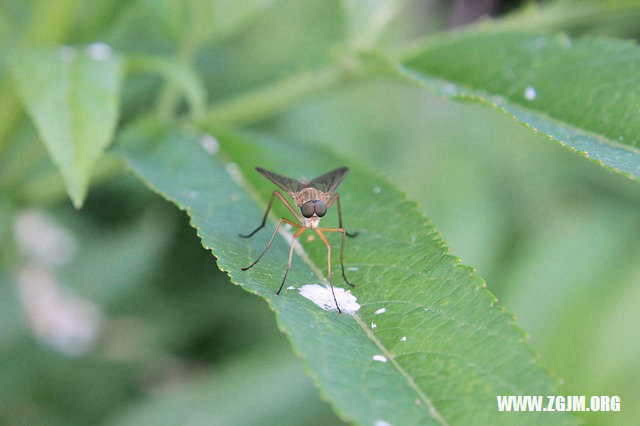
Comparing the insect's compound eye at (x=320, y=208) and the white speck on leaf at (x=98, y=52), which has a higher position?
the white speck on leaf at (x=98, y=52)

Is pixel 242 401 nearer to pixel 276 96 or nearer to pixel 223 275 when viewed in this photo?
pixel 223 275

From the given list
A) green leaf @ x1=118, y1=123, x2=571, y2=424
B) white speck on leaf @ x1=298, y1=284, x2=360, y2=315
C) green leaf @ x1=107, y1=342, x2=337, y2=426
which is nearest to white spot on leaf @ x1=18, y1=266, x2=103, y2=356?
green leaf @ x1=107, y1=342, x2=337, y2=426

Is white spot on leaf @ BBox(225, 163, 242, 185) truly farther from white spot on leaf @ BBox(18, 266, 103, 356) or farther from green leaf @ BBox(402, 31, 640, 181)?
white spot on leaf @ BBox(18, 266, 103, 356)

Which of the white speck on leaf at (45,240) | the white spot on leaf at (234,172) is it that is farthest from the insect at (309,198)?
the white speck on leaf at (45,240)

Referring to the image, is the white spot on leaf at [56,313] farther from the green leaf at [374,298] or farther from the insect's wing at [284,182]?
the insect's wing at [284,182]

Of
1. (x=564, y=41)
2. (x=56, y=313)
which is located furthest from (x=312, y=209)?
(x=56, y=313)

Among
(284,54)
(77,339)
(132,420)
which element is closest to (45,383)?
(77,339)
